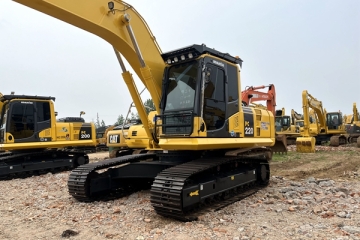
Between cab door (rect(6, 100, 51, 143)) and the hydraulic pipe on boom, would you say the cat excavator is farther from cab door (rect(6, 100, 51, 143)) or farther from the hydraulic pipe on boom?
cab door (rect(6, 100, 51, 143))

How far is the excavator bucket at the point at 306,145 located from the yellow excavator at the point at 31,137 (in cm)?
1169

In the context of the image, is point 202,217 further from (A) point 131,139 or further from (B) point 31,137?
(B) point 31,137

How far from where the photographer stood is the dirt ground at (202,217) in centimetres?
441

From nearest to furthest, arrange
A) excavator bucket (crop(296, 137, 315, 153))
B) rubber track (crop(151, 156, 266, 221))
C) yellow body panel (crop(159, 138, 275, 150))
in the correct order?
rubber track (crop(151, 156, 266, 221))
yellow body panel (crop(159, 138, 275, 150))
excavator bucket (crop(296, 137, 315, 153))

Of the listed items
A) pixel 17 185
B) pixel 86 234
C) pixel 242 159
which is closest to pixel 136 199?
pixel 86 234

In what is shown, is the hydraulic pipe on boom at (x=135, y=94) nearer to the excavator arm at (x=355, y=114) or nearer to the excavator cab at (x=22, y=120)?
the excavator cab at (x=22, y=120)

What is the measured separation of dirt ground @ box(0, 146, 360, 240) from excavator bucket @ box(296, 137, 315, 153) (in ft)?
31.8

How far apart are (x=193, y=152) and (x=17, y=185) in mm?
5940

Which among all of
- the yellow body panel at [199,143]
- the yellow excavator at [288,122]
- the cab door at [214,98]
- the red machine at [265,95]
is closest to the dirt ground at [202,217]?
the yellow body panel at [199,143]

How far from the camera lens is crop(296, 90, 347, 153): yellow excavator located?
1702 centimetres

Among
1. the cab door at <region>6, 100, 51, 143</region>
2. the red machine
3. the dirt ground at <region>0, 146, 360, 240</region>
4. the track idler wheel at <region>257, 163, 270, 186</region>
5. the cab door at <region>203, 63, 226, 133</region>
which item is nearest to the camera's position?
the dirt ground at <region>0, 146, 360, 240</region>

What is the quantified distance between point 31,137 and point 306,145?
1335 cm

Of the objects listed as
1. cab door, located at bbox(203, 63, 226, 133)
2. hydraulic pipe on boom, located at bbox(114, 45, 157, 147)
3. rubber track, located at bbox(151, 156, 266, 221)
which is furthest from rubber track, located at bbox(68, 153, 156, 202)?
cab door, located at bbox(203, 63, 226, 133)

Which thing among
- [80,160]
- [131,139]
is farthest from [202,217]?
[80,160]
